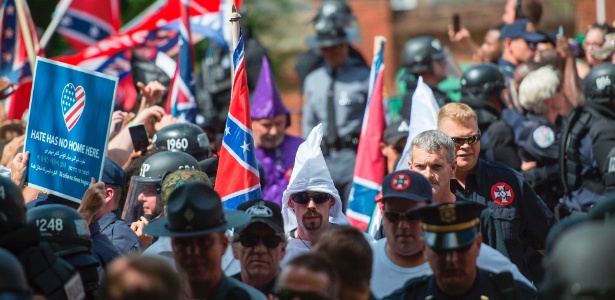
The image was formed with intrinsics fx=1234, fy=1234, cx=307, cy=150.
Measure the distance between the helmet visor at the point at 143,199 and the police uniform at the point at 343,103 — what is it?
418cm

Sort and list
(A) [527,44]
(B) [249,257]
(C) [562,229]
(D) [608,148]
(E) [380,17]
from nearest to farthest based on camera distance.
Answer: (C) [562,229]
(B) [249,257]
(D) [608,148]
(A) [527,44]
(E) [380,17]

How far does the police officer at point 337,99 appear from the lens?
44.2ft

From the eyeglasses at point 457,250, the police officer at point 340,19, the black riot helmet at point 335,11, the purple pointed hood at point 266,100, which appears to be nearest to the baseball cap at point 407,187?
the eyeglasses at point 457,250

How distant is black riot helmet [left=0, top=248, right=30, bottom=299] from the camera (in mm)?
5172

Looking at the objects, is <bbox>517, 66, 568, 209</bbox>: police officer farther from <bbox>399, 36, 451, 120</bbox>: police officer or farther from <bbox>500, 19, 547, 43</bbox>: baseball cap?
<bbox>500, 19, 547, 43</bbox>: baseball cap

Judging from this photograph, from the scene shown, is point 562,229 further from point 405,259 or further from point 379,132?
point 379,132

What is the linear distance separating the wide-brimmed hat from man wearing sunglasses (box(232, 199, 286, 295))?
44cm

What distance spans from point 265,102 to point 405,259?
15.9ft

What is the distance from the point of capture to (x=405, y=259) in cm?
718

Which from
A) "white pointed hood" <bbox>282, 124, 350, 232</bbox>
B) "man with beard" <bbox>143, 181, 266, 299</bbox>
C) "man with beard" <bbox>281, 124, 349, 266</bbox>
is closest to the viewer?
"man with beard" <bbox>143, 181, 266, 299</bbox>

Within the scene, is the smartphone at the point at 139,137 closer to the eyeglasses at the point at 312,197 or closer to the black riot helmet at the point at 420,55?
the eyeglasses at the point at 312,197

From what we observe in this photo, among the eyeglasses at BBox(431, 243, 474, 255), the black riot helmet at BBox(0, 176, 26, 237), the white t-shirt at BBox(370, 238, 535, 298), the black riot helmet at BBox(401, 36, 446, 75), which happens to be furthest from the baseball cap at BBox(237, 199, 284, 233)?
the black riot helmet at BBox(401, 36, 446, 75)

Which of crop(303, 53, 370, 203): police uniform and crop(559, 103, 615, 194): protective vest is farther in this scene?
crop(303, 53, 370, 203): police uniform

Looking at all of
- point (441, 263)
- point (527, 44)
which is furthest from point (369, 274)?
point (527, 44)
